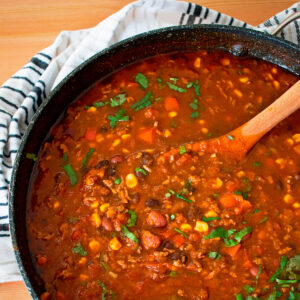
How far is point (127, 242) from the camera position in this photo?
9.87ft

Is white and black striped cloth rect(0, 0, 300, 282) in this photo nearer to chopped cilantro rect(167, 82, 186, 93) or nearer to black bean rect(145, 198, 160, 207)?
chopped cilantro rect(167, 82, 186, 93)

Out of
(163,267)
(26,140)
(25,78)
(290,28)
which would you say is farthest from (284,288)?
(25,78)

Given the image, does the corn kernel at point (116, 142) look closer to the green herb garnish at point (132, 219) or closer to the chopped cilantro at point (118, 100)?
the chopped cilantro at point (118, 100)

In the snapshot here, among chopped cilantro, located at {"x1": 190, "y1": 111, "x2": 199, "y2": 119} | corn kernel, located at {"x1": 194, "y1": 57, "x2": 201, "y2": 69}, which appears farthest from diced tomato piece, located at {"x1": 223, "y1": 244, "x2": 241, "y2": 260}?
corn kernel, located at {"x1": 194, "y1": 57, "x2": 201, "y2": 69}

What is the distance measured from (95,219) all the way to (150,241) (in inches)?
15.7

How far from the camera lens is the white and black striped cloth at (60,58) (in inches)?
136

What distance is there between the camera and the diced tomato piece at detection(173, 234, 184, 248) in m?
3.02

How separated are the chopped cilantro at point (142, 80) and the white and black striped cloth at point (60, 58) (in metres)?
0.52

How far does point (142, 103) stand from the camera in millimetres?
3438

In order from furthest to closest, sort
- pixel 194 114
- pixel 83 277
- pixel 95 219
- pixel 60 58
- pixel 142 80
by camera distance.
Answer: pixel 60 58
pixel 142 80
pixel 194 114
pixel 95 219
pixel 83 277

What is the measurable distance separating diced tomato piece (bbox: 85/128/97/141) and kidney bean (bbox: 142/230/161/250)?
0.80 meters

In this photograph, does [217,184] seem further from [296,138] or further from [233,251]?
[296,138]

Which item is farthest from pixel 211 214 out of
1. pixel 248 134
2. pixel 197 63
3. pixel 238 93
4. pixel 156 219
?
pixel 197 63

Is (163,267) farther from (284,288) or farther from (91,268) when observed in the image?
(284,288)
